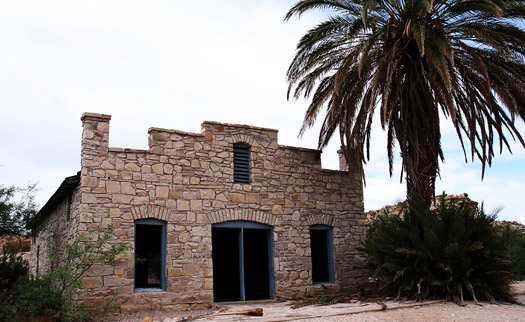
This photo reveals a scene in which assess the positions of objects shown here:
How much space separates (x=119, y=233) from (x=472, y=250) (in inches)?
305

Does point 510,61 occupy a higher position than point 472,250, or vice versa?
point 510,61

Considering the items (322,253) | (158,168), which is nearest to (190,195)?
(158,168)

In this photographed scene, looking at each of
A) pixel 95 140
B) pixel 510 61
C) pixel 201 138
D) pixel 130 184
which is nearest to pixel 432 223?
pixel 510 61

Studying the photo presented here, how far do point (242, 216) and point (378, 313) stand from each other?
4.39 meters

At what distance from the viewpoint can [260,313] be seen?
8875mm

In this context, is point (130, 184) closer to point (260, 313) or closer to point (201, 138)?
point (201, 138)

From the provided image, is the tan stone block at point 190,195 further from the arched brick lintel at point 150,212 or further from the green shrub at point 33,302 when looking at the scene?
the green shrub at point 33,302

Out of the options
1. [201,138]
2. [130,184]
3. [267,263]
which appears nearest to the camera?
[130,184]

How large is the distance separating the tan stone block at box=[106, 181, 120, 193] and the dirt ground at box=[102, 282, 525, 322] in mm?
2712

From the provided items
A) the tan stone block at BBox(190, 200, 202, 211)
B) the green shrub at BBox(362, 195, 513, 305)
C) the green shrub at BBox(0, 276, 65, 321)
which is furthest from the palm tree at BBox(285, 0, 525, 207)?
the green shrub at BBox(0, 276, 65, 321)

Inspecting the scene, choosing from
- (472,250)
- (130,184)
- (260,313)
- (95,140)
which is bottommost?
(260,313)

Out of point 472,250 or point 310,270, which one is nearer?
point 472,250

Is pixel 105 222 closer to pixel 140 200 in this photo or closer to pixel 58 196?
pixel 140 200

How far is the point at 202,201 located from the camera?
11672 millimetres
